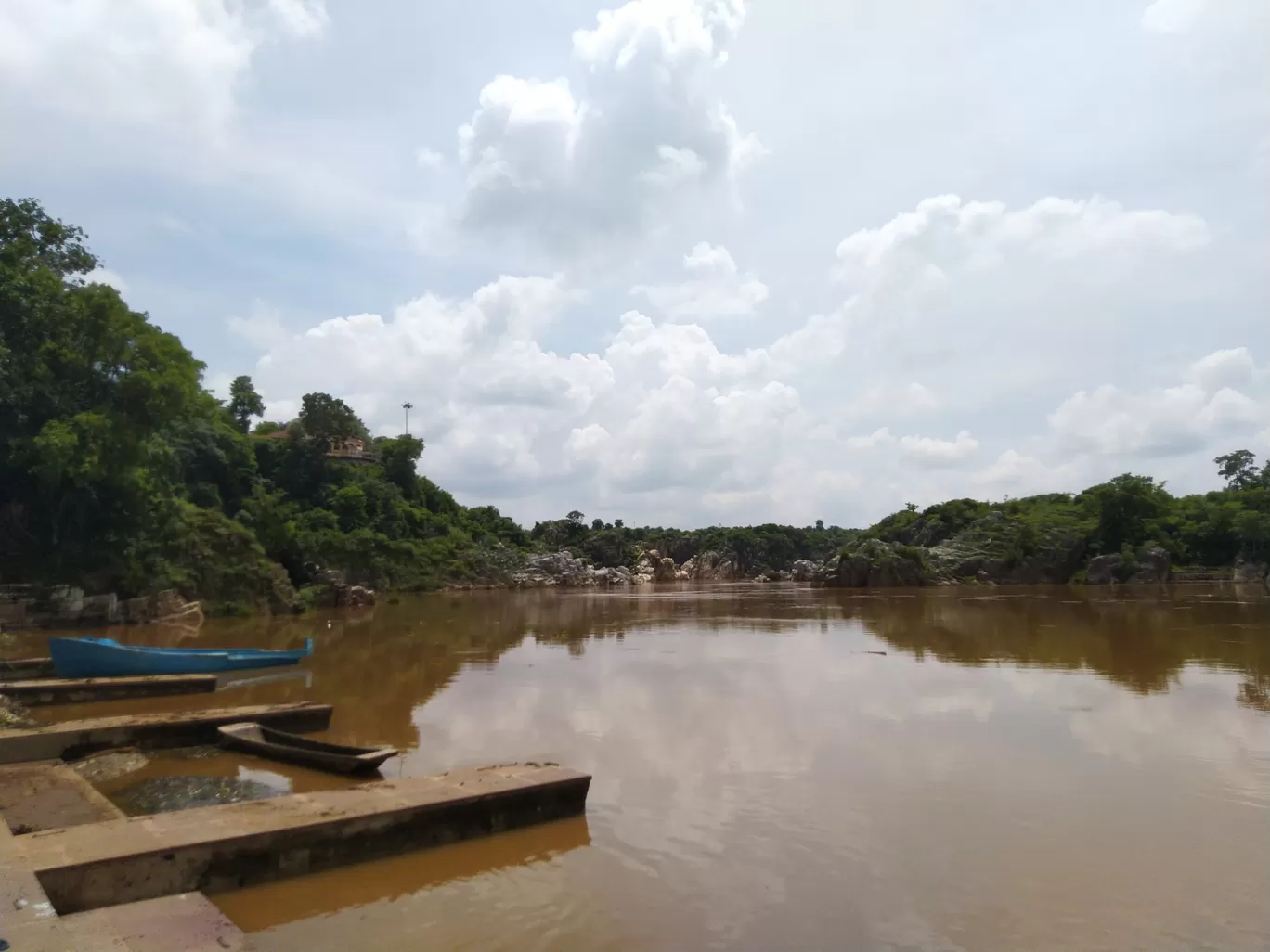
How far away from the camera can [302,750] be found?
10406 mm

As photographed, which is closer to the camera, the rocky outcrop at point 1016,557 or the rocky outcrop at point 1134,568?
the rocky outcrop at point 1134,568

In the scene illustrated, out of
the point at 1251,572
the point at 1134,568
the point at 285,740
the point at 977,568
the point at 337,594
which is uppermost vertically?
the point at 977,568

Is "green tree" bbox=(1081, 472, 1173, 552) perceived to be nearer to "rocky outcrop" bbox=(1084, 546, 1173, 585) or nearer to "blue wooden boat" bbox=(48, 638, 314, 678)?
"rocky outcrop" bbox=(1084, 546, 1173, 585)

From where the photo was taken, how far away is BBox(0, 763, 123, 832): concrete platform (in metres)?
7.24

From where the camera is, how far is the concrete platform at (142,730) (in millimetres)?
10383

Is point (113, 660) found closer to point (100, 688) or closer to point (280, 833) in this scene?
point (100, 688)

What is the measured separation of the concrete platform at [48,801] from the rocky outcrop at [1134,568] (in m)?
69.0

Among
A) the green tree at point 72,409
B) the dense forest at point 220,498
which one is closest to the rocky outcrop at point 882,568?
the dense forest at point 220,498

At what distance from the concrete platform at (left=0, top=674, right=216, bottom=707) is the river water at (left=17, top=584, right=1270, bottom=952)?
592mm

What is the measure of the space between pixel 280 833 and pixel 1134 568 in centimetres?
7014

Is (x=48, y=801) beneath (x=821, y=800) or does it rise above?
above

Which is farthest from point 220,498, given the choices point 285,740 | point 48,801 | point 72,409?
point 48,801

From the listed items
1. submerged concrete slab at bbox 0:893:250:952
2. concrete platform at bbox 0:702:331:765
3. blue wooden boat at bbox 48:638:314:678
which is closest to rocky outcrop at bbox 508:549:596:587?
blue wooden boat at bbox 48:638:314:678

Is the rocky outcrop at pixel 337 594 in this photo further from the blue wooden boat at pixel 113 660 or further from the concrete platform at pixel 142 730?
the concrete platform at pixel 142 730
